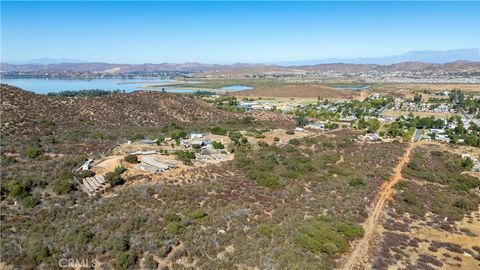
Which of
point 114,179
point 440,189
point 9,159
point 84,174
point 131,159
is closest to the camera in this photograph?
point 114,179

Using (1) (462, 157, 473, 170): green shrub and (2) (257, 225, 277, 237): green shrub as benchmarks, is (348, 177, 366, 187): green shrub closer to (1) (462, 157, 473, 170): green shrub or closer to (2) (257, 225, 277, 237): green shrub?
(2) (257, 225, 277, 237): green shrub

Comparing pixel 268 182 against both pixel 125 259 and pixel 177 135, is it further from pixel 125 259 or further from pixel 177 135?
pixel 177 135

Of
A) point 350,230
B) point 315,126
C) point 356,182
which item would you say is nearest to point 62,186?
point 350,230

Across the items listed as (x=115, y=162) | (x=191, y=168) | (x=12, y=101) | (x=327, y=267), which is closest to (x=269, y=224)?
(x=327, y=267)

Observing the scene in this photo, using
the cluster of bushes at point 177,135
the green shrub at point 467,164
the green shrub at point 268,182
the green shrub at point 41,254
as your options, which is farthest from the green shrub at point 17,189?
the green shrub at point 467,164

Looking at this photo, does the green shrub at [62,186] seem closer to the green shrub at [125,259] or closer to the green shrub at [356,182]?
the green shrub at [125,259]

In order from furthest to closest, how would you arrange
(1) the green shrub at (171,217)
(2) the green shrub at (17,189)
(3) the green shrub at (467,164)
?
(3) the green shrub at (467,164)
(2) the green shrub at (17,189)
(1) the green shrub at (171,217)
